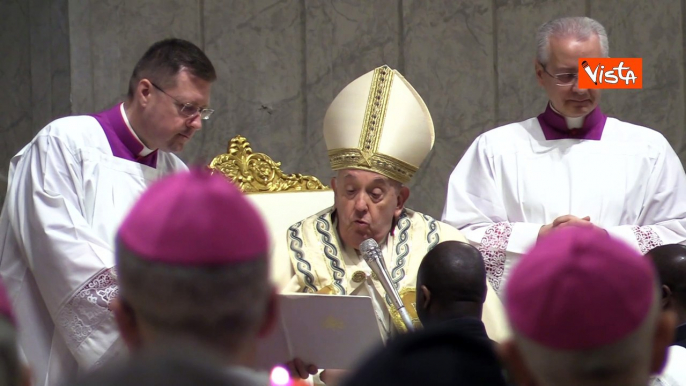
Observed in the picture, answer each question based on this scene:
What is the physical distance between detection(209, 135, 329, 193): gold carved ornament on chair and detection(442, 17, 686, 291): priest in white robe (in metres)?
0.61

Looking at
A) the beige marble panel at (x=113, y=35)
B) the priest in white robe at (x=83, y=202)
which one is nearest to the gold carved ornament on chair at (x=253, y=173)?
the priest in white robe at (x=83, y=202)

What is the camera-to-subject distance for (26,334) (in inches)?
154

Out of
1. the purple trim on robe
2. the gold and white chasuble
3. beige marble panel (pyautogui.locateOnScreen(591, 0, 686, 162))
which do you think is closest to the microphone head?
the gold and white chasuble

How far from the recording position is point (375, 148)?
13.5ft

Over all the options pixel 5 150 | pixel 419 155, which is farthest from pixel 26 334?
pixel 5 150

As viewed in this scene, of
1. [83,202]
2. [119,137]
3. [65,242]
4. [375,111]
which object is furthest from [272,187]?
[65,242]

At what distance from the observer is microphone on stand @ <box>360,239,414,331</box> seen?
3.44 meters

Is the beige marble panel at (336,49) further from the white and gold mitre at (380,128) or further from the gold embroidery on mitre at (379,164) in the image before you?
the gold embroidery on mitre at (379,164)

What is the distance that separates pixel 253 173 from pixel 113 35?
160cm

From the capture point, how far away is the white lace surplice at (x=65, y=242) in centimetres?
373

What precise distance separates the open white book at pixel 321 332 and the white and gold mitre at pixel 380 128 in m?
0.90

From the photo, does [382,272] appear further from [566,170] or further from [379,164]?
[566,170]

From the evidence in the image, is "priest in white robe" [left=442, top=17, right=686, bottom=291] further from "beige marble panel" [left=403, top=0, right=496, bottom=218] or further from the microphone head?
"beige marble panel" [left=403, top=0, right=496, bottom=218]

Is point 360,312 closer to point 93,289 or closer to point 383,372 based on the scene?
point 93,289
